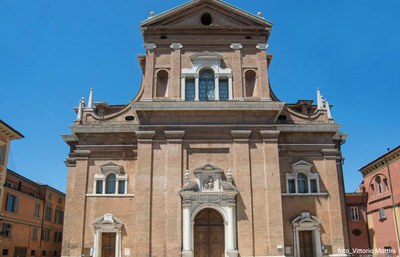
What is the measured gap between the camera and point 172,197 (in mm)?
24828

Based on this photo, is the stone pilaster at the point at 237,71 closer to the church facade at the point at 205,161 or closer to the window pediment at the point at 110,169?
the church facade at the point at 205,161

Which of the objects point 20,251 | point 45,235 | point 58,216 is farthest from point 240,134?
point 58,216

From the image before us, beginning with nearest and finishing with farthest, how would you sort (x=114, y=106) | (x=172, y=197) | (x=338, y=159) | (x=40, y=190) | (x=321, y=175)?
(x=172, y=197), (x=321, y=175), (x=338, y=159), (x=114, y=106), (x=40, y=190)

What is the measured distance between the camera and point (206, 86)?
91.2ft

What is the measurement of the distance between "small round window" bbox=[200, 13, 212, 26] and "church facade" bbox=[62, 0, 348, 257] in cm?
36

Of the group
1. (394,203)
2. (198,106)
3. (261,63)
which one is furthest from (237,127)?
(394,203)

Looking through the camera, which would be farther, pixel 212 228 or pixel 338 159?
pixel 338 159

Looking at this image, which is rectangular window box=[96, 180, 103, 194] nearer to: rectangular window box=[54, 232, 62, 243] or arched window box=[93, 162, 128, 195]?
arched window box=[93, 162, 128, 195]

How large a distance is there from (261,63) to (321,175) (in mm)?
8791

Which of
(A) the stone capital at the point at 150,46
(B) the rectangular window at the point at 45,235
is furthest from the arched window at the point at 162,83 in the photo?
(B) the rectangular window at the point at 45,235

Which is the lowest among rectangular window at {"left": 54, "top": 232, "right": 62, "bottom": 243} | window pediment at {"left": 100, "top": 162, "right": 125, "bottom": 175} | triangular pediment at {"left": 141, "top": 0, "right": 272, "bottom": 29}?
rectangular window at {"left": 54, "top": 232, "right": 62, "bottom": 243}

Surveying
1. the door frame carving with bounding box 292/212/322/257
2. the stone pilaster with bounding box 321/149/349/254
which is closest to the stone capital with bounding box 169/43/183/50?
the stone pilaster with bounding box 321/149/349/254

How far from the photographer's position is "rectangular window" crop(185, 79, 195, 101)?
27375 mm

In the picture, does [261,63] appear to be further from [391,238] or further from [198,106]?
[391,238]
